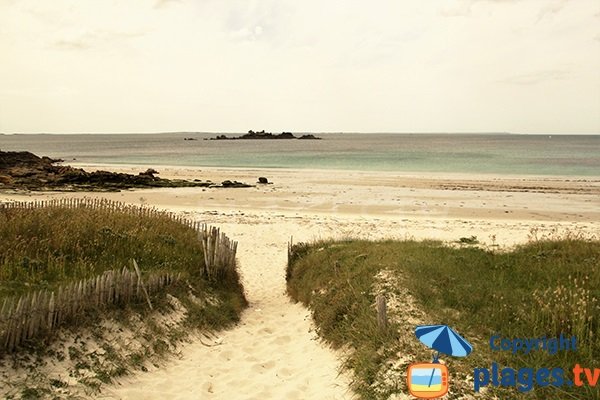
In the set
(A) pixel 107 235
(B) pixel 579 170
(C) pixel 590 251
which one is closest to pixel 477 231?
(C) pixel 590 251

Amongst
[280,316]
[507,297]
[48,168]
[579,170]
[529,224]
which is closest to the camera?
[507,297]

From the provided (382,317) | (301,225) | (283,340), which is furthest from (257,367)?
(301,225)

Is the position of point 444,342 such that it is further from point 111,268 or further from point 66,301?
point 111,268

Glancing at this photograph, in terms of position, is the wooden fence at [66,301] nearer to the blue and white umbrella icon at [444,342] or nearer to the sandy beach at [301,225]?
the sandy beach at [301,225]

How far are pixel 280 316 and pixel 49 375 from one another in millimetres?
4964

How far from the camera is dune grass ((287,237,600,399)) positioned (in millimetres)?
5793

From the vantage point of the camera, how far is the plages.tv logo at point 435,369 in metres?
4.24

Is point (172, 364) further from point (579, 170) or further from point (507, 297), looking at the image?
point (579, 170)

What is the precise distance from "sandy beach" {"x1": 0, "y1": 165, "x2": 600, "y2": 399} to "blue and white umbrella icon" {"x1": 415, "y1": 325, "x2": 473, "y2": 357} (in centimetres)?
210

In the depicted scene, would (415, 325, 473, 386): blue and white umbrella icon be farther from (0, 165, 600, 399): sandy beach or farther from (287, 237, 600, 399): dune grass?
(0, 165, 600, 399): sandy beach

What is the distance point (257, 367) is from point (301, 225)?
1289cm

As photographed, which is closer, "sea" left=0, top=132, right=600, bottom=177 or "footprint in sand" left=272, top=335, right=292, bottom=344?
"footprint in sand" left=272, top=335, right=292, bottom=344

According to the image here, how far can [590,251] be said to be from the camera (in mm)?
10125

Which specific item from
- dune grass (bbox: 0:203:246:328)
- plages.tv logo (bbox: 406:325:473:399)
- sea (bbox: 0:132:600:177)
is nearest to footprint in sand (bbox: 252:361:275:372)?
dune grass (bbox: 0:203:246:328)
